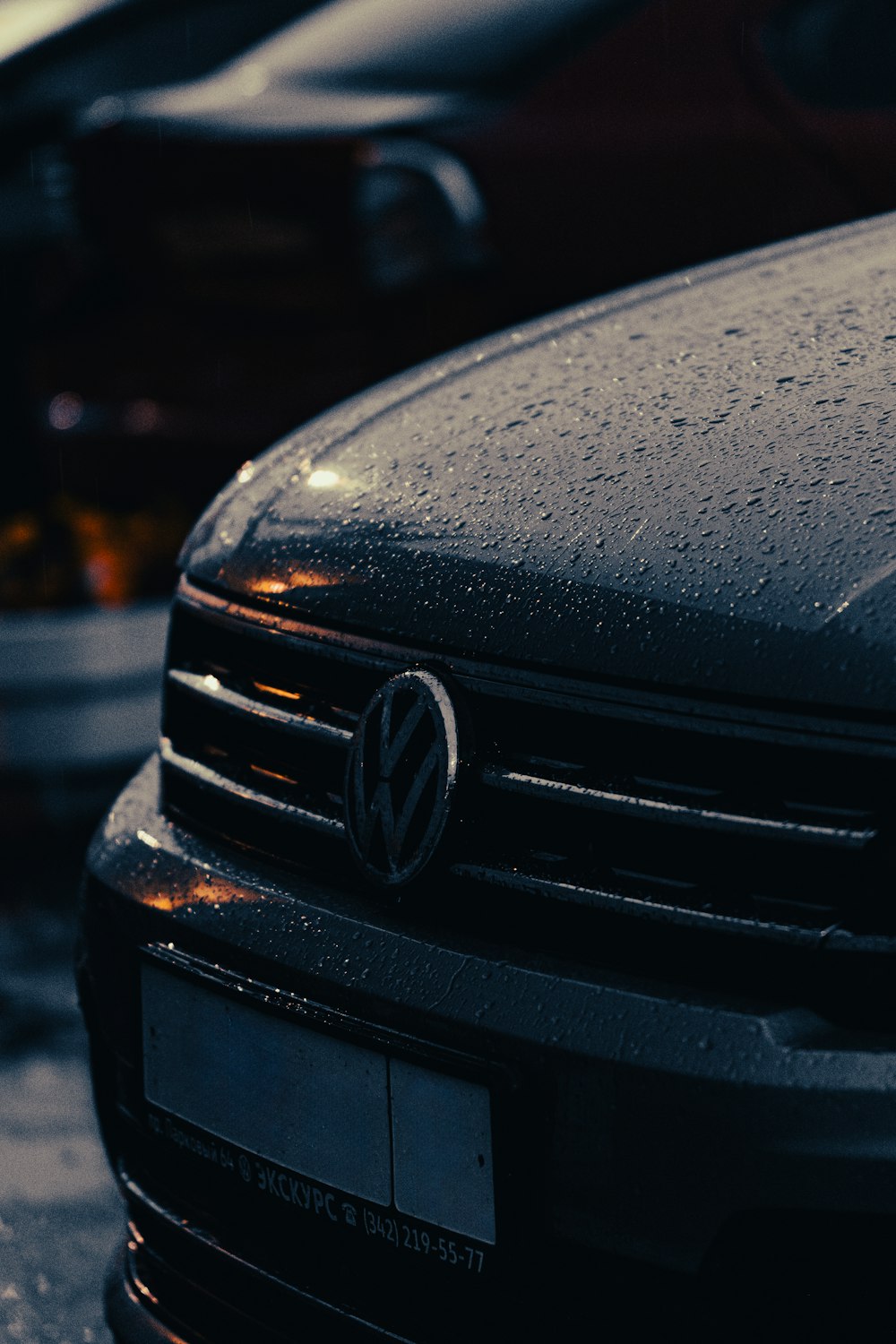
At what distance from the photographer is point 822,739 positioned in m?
1.33

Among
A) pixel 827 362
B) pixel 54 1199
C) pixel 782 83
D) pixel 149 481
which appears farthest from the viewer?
pixel 149 481

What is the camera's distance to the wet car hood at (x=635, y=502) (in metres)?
1.39

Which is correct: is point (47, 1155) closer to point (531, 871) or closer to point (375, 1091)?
point (375, 1091)

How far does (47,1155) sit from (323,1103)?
1268mm

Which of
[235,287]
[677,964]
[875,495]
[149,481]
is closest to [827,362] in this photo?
[875,495]

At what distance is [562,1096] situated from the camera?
1.39 meters

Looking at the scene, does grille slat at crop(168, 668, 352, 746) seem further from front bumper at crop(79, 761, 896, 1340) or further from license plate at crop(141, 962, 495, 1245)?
license plate at crop(141, 962, 495, 1245)

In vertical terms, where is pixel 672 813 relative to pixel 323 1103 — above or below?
above

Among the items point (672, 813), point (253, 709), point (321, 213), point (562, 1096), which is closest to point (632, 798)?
point (672, 813)

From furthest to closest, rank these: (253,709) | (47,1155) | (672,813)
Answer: (47,1155)
(253,709)
(672,813)

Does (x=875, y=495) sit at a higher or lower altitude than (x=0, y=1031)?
higher

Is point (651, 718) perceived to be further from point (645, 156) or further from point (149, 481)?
point (149, 481)

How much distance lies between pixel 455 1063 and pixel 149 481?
9.52 ft

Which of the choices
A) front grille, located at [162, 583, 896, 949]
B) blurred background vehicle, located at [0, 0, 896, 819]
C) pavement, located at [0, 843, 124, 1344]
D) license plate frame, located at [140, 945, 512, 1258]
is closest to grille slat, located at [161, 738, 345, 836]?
front grille, located at [162, 583, 896, 949]
